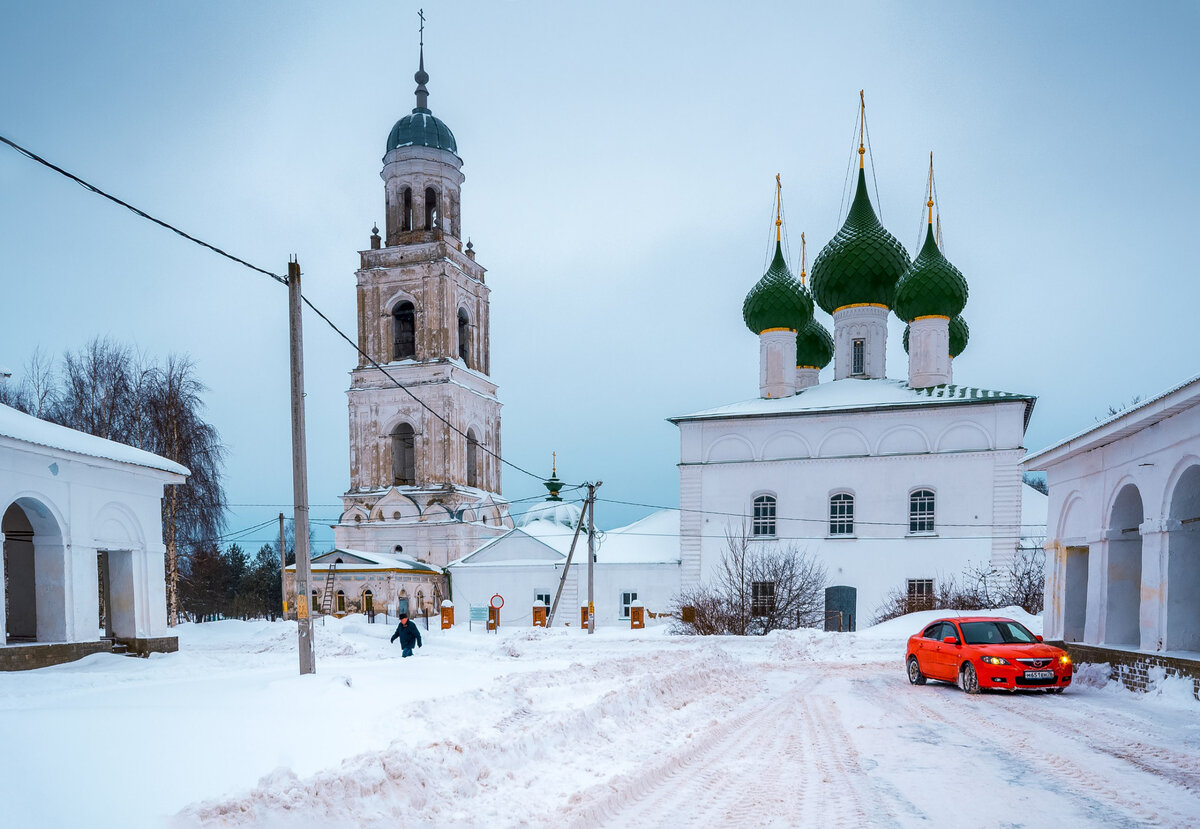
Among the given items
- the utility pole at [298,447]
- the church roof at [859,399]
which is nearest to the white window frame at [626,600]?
the church roof at [859,399]

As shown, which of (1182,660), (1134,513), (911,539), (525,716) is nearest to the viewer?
(525,716)

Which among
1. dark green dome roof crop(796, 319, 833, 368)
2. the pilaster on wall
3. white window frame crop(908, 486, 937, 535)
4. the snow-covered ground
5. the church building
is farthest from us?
dark green dome roof crop(796, 319, 833, 368)

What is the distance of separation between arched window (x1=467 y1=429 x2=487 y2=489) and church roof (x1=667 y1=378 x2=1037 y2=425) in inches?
661

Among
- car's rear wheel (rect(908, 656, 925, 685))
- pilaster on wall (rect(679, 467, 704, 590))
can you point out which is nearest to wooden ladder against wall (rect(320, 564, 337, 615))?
pilaster on wall (rect(679, 467, 704, 590))

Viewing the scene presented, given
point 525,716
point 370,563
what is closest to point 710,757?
point 525,716

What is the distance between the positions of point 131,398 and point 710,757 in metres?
26.4

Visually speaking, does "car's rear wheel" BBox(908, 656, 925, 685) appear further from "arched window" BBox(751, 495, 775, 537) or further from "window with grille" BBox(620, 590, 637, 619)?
"window with grille" BBox(620, 590, 637, 619)

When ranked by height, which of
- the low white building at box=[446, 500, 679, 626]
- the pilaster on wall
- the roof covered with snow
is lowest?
the low white building at box=[446, 500, 679, 626]

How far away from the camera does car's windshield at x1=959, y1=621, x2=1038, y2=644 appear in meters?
13.1

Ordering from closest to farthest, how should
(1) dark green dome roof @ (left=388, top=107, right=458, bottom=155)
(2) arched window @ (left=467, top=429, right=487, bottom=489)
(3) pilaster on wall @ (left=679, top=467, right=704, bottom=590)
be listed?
(3) pilaster on wall @ (left=679, top=467, right=704, bottom=590) < (1) dark green dome roof @ (left=388, top=107, right=458, bottom=155) < (2) arched window @ (left=467, top=429, right=487, bottom=489)

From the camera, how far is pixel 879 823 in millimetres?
5805

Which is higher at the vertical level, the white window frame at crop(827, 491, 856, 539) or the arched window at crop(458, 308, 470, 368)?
the arched window at crop(458, 308, 470, 368)

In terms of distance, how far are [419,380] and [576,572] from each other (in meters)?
15.3

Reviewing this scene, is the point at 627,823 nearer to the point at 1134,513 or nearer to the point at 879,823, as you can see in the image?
the point at 879,823
